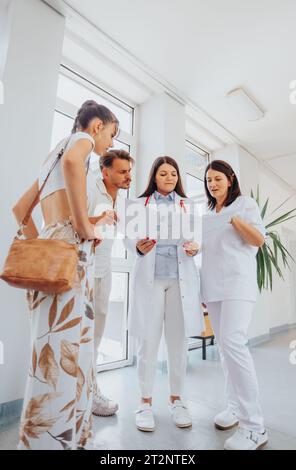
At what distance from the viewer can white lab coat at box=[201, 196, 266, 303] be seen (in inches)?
57.6

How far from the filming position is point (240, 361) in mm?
1372

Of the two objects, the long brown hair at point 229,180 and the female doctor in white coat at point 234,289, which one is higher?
the long brown hair at point 229,180

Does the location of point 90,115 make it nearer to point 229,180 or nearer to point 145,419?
point 229,180

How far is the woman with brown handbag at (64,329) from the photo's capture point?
817 mm

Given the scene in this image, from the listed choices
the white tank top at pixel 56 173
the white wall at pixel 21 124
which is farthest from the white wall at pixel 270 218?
the white tank top at pixel 56 173

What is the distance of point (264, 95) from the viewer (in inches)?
127

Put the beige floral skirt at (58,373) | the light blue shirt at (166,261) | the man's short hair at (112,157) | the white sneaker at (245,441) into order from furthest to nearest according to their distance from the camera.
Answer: the man's short hair at (112,157), the light blue shirt at (166,261), the white sneaker at (245,441), the beige floral skirt at (58,373)

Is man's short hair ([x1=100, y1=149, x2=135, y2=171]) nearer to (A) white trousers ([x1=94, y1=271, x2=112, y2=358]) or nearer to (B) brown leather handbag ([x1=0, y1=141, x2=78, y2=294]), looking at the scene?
(A) white trousers ([x1=94, y1=271, x2=112, y2=358])

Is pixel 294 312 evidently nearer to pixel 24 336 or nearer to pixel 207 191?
pixel 207 191

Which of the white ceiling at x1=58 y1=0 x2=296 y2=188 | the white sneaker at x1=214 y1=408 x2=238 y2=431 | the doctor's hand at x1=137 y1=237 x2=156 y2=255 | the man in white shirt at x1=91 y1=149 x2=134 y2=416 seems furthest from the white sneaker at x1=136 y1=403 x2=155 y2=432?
the white ceiling at x1=58 y1=0 x2=296 y2=188

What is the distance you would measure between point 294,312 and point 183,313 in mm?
5522

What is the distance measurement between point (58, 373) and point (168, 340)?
0.92 meters

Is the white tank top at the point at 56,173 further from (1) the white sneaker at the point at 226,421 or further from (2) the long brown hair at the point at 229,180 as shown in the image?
(1) the white sneaker at the point at 226,421
